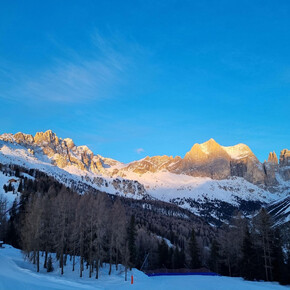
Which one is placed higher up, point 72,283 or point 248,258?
point 248,258

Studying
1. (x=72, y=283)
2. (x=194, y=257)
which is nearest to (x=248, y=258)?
(x=194, y=257)

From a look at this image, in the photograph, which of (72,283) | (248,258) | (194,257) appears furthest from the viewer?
(194,257)

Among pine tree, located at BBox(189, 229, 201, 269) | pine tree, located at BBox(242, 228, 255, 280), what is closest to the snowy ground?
pine tree, located at BBox(242, 228, 255, 280)

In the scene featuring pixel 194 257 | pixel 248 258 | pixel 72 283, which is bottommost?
pixel 72 283

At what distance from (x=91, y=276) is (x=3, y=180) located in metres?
Answer: 121

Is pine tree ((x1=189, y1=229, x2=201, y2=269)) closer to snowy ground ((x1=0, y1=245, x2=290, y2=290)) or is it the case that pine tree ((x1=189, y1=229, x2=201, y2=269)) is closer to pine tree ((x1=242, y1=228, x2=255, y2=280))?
pine tree ((x1=242, y1=228, x2=255, y2=280))

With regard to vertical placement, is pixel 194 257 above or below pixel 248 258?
below

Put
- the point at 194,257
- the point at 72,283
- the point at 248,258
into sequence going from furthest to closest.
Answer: the point at 194,257 → the point at 248,258 → the point at 72,283

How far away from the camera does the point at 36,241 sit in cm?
4303

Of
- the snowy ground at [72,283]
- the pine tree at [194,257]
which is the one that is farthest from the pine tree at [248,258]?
the pine tree at [194,257]

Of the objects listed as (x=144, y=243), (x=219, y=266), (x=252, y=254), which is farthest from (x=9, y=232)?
(x=252, y=254)

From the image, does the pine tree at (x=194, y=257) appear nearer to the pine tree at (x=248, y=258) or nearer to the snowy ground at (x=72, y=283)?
the pine tree at (x=248, y=258)

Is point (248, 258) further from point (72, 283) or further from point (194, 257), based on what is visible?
point (72, 283)

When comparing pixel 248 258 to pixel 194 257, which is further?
pixel 194 257
